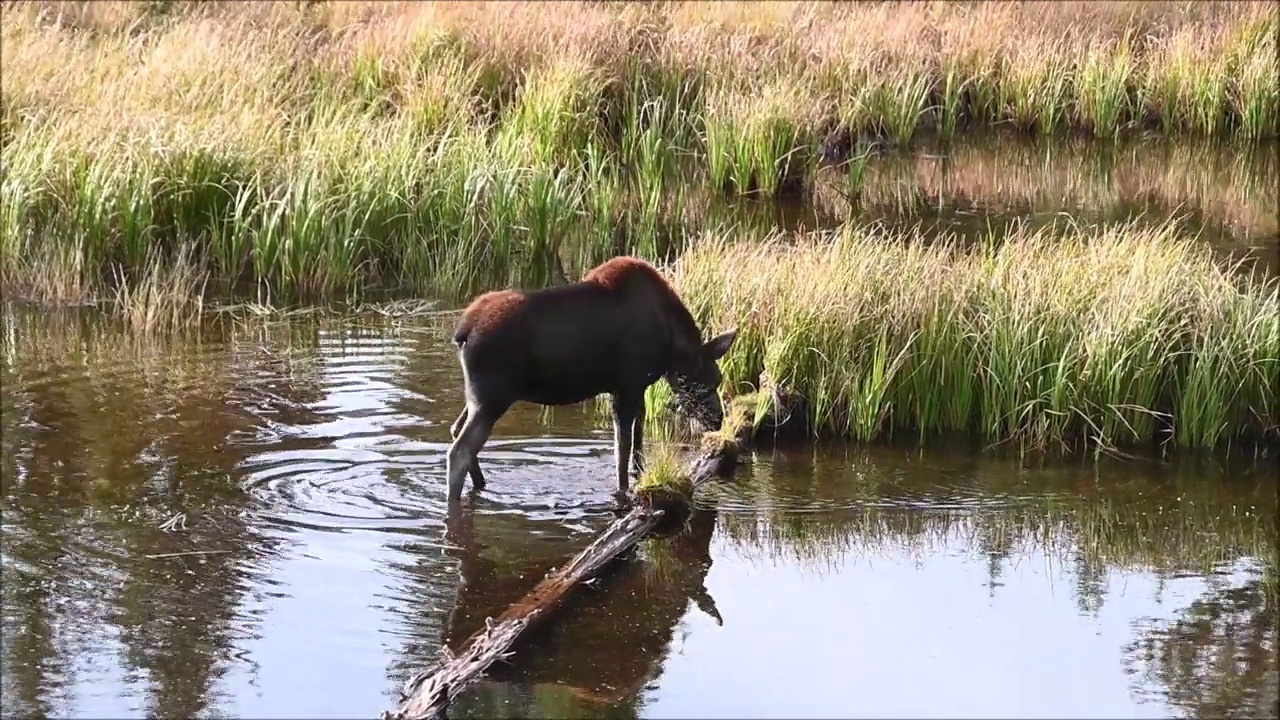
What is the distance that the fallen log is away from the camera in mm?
5656

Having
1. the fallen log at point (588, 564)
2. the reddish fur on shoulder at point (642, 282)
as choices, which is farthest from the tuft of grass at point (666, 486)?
the reddish fur on shoulder at point (642, 282)

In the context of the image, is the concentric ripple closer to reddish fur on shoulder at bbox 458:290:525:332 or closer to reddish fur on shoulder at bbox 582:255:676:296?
reddish fur on shoulder at bbox 458:290:525:332

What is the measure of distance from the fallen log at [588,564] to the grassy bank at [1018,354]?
0.57m

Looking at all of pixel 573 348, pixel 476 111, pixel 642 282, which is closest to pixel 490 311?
pixel 573 348

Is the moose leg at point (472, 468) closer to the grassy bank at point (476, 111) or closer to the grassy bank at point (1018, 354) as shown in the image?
the grassy bank at point (1018, 354)

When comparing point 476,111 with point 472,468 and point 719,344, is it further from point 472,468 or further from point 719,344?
point 472,468

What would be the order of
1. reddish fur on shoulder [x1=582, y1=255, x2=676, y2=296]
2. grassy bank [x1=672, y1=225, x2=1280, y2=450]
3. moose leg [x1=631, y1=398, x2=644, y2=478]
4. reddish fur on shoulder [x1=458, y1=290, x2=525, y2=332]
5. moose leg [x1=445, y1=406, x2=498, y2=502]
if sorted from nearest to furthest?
reddish fur on shoulder [x1=458, y1=290, x2=525, y2=332], moose leg [x1=445, y1=406, x2=498, y2=502], reddish fur on shoulder [x1=582, y1=255, x2=676, y2=296], moose leg [x1=631, y1=398, x2=644, y2=478], grassy bank [x1=672, y1=225, x2=1280, y2=450]

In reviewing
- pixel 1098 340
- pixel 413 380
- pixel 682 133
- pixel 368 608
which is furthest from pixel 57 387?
pixel 682 133

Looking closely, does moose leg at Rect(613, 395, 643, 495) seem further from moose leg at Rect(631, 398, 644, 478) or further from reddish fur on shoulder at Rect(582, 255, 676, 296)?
reddish fur on shoulder at Rect(582, 255, 676, 296)

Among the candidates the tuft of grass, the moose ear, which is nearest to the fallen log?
the tuft of grass

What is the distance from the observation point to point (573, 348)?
7.74 m

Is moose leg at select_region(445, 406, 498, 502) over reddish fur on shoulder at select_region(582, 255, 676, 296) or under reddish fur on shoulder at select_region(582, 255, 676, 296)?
under

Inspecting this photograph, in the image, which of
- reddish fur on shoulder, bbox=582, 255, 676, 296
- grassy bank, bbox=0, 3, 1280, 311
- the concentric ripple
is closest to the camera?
the concentric ripple

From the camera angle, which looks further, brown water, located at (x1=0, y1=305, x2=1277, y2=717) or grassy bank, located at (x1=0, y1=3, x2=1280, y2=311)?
grassy bank, located at (x1=0, y1=3, x2=1280, y2=311)
